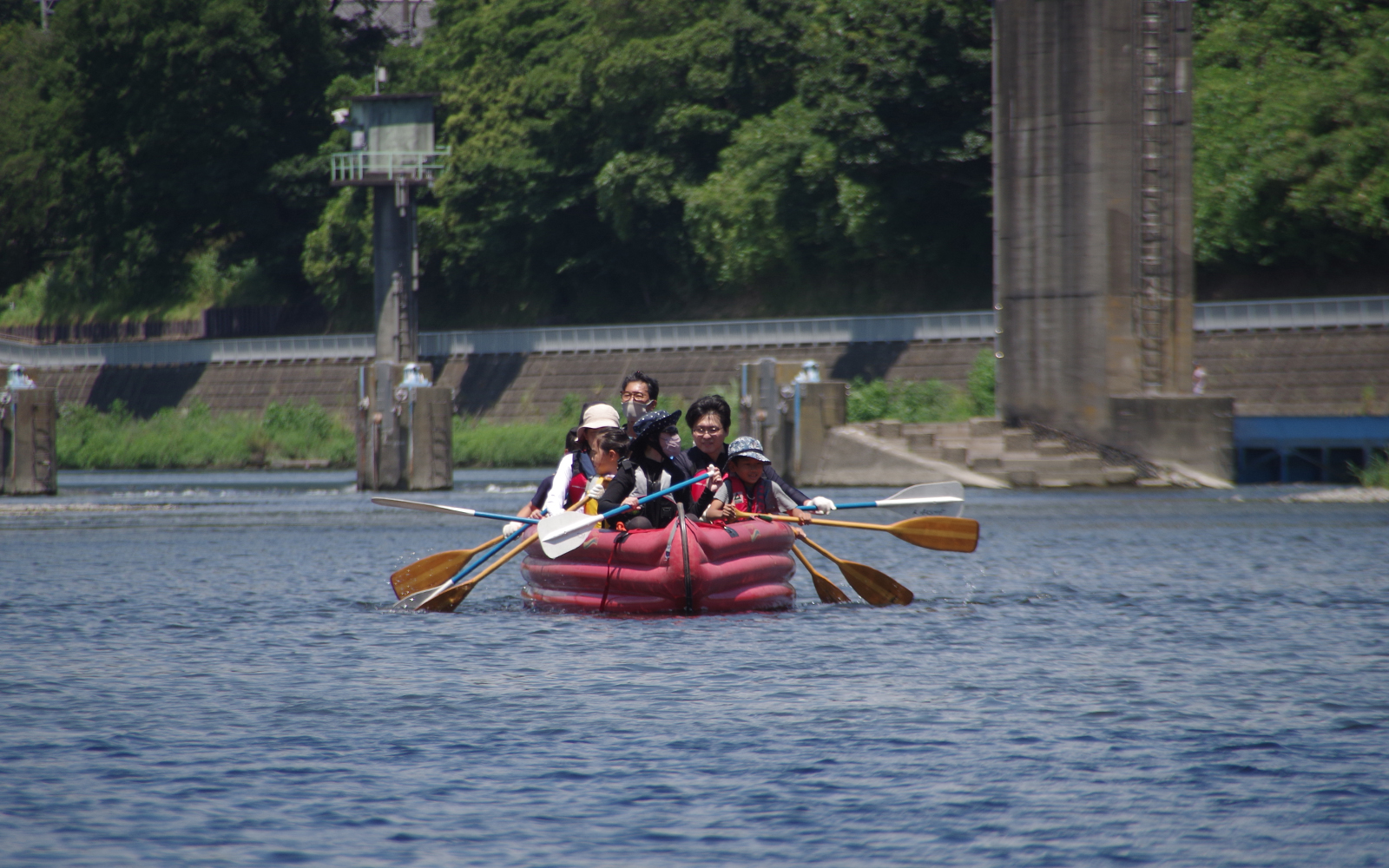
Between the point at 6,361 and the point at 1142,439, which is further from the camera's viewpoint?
the point at 6,361

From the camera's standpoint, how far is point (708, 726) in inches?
399

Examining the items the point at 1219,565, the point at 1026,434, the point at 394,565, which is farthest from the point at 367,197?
the point at 1219,565

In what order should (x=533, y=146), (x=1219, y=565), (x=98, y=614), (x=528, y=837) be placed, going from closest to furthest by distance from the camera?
1. (x=528, y=837)
2. (x=98, y=614)
3. (x=1219, y=565)
4. (x=533, y=146)

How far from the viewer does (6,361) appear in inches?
2490

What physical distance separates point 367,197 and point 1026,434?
32.5m

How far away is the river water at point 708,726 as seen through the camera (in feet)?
24.9

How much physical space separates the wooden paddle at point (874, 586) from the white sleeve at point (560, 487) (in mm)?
2500

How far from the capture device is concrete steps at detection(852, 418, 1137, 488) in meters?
35.1

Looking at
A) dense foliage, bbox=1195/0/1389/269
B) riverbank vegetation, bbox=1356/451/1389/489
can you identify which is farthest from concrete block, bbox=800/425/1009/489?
dense foliage, bbox=1195/0/1389/269

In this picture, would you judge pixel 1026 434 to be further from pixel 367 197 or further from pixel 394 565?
pixel 367 197

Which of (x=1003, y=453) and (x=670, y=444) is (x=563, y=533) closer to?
(x=670, y=444)

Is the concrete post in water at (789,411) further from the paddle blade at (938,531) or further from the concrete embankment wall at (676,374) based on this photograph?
the paddle blade at (938,531)

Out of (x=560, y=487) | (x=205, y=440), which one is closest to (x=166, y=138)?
(x=205, y=440)

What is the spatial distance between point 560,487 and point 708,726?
5815 millimetres
